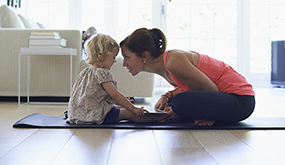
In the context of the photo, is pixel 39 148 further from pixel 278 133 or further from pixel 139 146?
pixel 278 133

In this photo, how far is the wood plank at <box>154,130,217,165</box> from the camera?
3.16 feet

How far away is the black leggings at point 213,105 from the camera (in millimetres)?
1535

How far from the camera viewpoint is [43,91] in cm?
291

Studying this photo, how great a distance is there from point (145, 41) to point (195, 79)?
1.09ft

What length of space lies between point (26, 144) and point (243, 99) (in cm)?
109

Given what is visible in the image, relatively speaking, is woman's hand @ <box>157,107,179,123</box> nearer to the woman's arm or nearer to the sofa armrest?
the woman's arm

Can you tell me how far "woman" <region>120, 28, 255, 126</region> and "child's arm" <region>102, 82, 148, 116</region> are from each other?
162mm

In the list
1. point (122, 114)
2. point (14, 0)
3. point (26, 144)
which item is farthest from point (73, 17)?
point (26, 144)

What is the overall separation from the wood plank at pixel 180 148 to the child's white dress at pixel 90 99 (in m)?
0.36

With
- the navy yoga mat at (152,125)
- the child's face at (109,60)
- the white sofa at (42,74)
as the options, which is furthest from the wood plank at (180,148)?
the white sofa at (42,74)

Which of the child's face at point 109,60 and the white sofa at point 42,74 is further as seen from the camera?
the white sofa at point 42,74

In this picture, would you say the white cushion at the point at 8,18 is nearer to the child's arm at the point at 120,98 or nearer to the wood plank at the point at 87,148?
the child's arm at the point at 120,98

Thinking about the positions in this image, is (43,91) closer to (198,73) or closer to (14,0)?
(198,73)

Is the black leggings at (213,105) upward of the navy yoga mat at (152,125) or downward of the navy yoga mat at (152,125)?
upward
